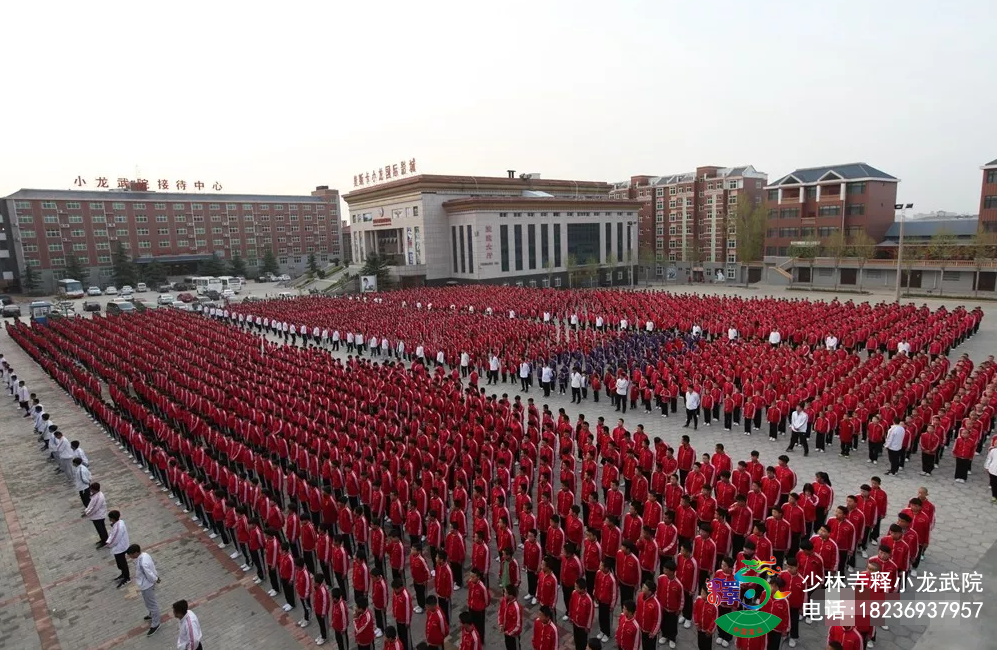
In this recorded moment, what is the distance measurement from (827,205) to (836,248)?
5.62 meters

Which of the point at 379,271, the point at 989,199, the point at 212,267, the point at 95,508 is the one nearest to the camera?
the point at 95,508

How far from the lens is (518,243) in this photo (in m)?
46.0

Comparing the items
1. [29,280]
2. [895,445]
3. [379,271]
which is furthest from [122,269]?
[895,445]

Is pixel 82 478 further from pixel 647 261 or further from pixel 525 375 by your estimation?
pixel 647 261

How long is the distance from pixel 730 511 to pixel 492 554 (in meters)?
3.18

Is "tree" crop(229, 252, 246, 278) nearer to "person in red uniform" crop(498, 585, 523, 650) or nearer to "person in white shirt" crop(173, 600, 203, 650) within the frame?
"person in white shirt" crop(173, 600, 203, 650)

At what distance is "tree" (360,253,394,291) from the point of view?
45250 millimetres

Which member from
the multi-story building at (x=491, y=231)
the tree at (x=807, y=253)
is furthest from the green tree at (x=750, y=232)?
the multi-story building at (x=491, y=231)

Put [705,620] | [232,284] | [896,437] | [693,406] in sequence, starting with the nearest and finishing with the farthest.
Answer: [705,620] < [896,437] < [693,406] < [232,284]

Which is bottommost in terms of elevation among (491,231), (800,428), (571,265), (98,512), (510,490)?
(510,490)

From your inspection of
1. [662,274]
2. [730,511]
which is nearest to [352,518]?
[730,511]

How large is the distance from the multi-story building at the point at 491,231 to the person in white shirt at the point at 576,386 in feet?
97.4

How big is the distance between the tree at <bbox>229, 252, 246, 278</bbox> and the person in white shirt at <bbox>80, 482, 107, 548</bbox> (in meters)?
64.4

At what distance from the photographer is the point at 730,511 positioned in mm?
7230
